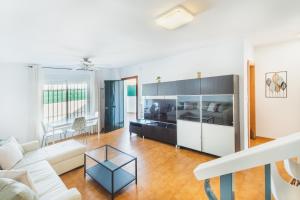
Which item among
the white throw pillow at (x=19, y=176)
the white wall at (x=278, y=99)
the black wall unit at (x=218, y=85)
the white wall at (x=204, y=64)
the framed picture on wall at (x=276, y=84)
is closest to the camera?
the white throw pillow at (x=19, y=176)

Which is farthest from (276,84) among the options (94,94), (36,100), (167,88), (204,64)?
(36,100)

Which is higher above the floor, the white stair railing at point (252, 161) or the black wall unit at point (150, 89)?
the black wall unit at point (150, 89)

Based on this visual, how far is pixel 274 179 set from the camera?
2.08 feet

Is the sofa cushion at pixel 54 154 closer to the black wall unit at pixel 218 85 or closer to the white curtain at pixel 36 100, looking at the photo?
the white curtain at pixel 36 100

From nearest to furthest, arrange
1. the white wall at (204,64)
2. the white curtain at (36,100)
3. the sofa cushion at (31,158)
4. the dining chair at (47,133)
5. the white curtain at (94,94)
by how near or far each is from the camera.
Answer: the sofa cushion at (31,158), the white wall at (204,64), the dining chair at (47,133), the white curtain at (36,100), the white curtain at (94,94)

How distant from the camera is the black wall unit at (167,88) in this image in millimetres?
4055

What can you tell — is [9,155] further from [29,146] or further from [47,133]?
[47,133]

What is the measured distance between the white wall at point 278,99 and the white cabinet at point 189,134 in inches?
84.1

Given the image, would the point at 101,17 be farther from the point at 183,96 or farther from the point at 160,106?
the point at 160,106

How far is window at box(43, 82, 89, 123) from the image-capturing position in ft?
16.4

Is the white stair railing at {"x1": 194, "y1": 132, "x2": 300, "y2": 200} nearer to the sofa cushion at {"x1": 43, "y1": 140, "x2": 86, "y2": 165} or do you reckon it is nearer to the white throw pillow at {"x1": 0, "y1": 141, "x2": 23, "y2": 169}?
the white throw pillow at {"x1": 0, "y1": 141, "x2": 23, "y2": 169}

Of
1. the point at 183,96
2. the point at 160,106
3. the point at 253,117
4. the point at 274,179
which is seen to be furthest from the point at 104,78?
the point at 274,179

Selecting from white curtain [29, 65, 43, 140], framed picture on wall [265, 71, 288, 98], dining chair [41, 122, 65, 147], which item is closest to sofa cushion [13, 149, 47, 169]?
dining chair [41, 122, 65, 147]

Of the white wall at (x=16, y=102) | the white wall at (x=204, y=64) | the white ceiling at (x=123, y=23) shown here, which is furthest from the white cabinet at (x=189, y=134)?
the white wall at (x=16, y=102)
